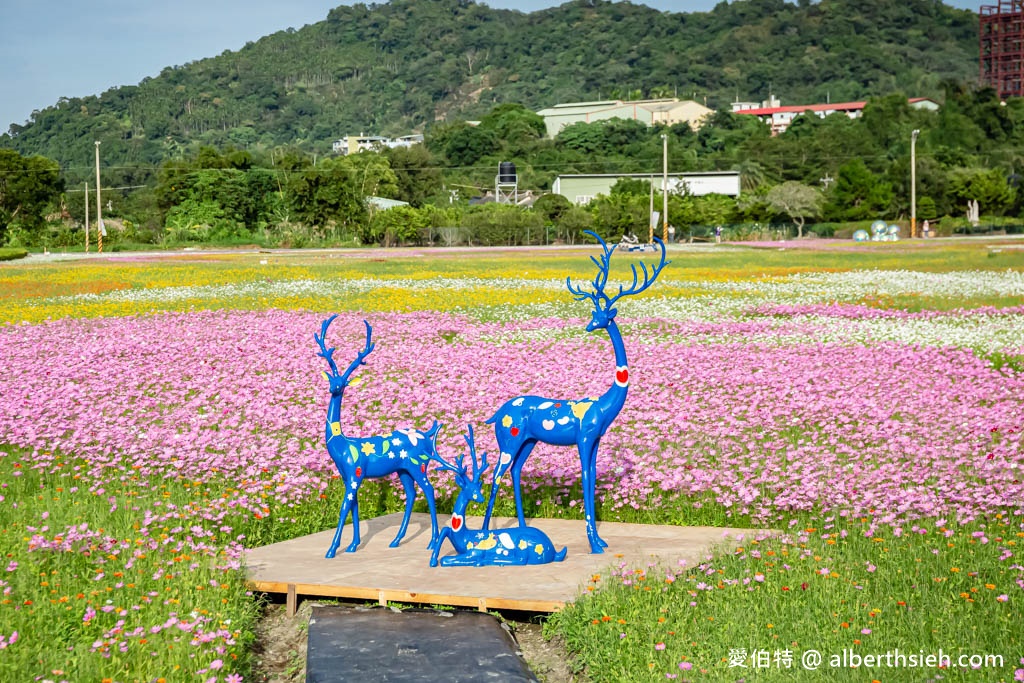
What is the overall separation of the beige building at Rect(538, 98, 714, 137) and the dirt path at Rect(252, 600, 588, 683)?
141458mm

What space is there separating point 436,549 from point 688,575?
1693 millimetres

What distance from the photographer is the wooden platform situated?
6.85m

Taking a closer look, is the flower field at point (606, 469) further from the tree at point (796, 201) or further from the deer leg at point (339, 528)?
the tree at point (796, 201)

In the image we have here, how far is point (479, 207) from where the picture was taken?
3078 inches

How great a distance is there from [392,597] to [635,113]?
505 ft

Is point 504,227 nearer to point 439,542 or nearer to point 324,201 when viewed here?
point 324,201

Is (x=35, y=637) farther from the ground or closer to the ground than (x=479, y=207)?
closer to the ground

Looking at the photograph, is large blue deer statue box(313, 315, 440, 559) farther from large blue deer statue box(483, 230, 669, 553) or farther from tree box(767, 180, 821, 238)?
tree box(767, 180, 821, 238)

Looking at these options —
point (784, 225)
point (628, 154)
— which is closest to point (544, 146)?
point (628, 154)

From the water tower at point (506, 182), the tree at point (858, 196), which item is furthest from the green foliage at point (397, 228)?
the tree at point (858, 196)

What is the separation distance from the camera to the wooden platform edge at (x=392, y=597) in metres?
6.69

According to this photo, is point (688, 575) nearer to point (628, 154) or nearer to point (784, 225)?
point (784, 225)

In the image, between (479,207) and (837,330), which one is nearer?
(837,330)

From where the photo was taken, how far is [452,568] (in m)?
7.41
